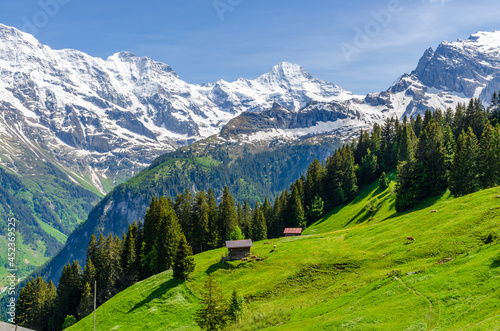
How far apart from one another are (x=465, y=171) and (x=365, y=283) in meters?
54.5

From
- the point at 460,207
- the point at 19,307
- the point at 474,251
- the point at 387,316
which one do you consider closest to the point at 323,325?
the point at 387,316

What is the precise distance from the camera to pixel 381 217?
10875cm

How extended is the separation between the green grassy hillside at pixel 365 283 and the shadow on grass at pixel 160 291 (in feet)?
1.04

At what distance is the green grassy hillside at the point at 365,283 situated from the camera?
39.5 m

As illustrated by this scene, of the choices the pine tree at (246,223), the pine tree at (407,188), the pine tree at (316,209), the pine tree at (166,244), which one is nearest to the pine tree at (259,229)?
the pine tree at (246,223)

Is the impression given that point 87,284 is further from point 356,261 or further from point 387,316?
point 387,316

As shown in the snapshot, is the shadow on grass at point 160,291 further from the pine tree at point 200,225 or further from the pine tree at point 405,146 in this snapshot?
the pine tree at point 405,146

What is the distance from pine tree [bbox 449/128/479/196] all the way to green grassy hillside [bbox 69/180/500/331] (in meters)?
6.17

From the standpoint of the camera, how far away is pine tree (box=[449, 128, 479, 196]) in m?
91.8

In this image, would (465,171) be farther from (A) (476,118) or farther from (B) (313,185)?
(B) (313,185)

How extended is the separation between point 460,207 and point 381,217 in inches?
1502

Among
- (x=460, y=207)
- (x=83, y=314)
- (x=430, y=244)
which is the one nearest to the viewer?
(x=430, y=244)

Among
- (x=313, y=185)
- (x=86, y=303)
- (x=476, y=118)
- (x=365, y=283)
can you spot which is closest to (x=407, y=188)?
(x=313, y=185)

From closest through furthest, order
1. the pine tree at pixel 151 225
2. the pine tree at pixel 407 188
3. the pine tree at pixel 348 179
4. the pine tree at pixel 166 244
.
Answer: the pine tree at pixel 166 244 → the pine tree at pixel 407 188 → the pine tree at pixel 151 225 → the pine tree at pixel 348 179
